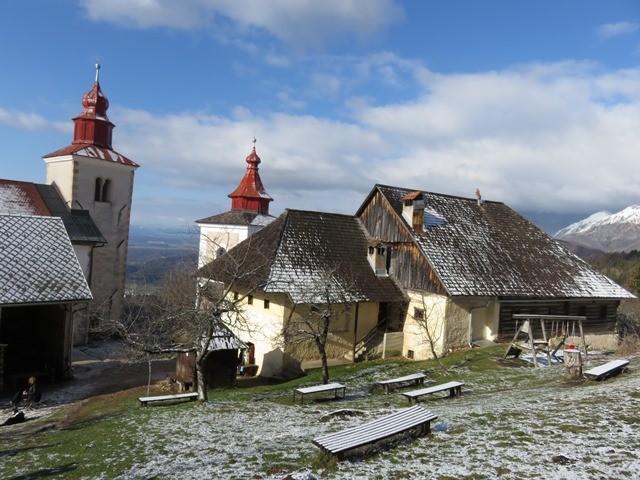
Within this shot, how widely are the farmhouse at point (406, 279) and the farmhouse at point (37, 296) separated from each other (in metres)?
6.27

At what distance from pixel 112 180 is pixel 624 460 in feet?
102

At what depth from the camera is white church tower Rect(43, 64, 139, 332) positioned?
30.6 meters

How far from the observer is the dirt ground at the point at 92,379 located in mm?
17297

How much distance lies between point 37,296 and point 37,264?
5.90 feet

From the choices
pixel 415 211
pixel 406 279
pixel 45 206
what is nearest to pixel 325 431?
pixel 406 279

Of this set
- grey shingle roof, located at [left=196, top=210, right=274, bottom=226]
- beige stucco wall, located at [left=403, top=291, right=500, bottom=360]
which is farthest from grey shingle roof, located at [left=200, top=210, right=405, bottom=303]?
grey shingle roof, located at [left=196, top=210, right=274, bottom=226]

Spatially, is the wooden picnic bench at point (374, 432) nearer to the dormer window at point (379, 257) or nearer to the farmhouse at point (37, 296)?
the farmhouse at point (37, 296)

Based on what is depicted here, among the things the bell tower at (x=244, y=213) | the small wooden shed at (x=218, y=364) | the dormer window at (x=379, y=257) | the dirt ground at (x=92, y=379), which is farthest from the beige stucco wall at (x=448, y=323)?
the bell tower at (x=244, y=213)

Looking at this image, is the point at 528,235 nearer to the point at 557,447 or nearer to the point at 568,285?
the point at 568,285

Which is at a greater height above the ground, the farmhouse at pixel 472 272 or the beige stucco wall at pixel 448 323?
the farmhouse at pixel 472 272

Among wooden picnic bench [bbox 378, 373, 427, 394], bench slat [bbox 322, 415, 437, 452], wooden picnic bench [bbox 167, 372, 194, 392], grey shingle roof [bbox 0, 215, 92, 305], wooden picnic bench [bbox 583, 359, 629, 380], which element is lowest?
wooden picnic bench [bbox 167, 372, 194, 392]

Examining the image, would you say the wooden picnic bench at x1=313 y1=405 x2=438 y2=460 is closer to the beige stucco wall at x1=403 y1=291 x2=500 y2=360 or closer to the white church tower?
the beige stucco wall at x1=403 y1=291 x2=500 y2=360

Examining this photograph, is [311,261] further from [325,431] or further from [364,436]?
[364,436]

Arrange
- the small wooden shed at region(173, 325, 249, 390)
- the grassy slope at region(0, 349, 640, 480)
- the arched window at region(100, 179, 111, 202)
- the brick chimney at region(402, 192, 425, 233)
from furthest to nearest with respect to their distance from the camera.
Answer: the arched window at region(100, 179, 111, 202) → the brick chimney at region(402, 192, 425, 233) → the small wooden shed at region(173, 325, 249, 390) → the grassy slope at region(0, 349, 640, 480)
